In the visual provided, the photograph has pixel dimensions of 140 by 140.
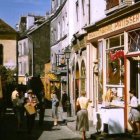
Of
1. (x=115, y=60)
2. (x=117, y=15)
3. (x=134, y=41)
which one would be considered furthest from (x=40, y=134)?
(x=117, y=15)

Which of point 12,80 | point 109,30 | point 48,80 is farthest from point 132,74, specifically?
point 48,80

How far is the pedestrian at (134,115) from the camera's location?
16.7 m

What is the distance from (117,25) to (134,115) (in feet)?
14.6

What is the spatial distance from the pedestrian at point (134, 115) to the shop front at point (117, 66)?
78 cm

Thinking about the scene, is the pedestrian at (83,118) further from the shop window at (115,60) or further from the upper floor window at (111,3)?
the upper floor window at (111,3)

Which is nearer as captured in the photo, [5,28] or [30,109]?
[30,109]

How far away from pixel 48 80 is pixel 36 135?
30351mm

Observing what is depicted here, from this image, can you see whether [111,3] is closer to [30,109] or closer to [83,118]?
[30,109]

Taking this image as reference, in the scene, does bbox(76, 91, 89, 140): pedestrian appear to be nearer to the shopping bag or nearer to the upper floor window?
the shopping bag

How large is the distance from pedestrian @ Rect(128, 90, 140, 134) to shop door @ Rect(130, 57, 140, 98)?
0.91 m

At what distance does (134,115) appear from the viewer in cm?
1667

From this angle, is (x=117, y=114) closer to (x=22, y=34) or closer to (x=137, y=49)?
(x=137, y=49)

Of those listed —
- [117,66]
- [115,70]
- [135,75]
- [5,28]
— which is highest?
[5,28]

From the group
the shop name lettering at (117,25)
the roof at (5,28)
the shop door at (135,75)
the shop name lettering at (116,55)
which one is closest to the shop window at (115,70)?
the shop name lettering at (116,55)
